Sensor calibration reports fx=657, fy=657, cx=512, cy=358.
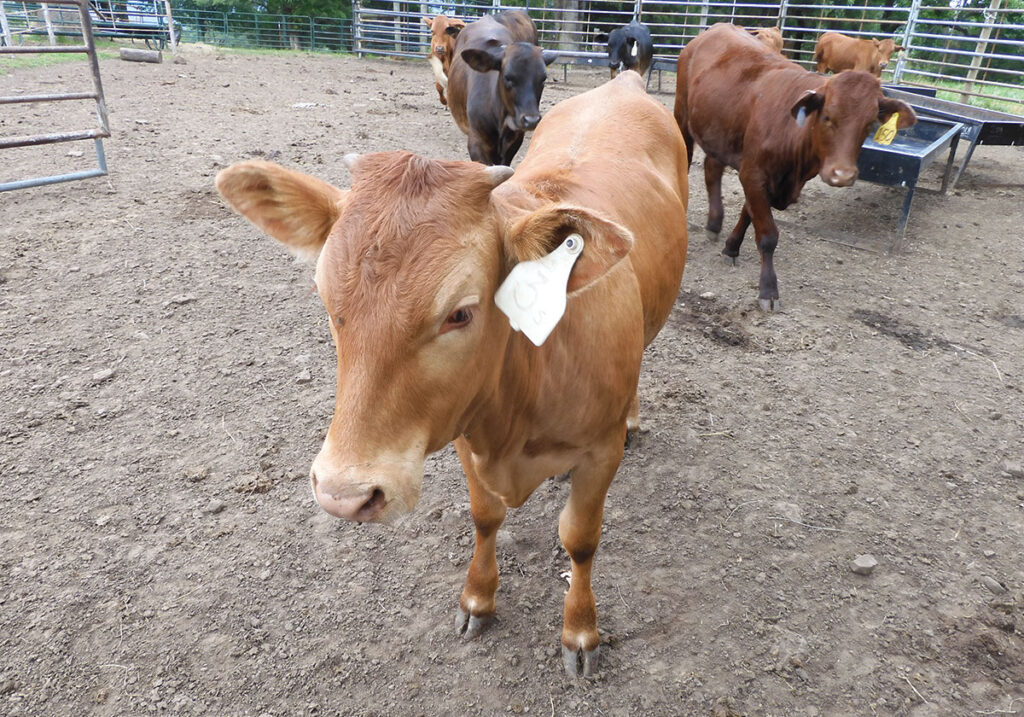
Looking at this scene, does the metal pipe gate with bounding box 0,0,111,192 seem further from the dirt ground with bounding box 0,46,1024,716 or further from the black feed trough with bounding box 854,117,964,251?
the black feed trough with bounding box 854,117,964,251

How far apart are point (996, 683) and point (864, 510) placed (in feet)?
2.86

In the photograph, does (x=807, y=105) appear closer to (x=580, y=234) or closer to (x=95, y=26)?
(x=580, y=234)

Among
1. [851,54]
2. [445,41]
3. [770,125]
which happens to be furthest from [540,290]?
[851,54]

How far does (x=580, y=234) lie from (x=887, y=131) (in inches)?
196

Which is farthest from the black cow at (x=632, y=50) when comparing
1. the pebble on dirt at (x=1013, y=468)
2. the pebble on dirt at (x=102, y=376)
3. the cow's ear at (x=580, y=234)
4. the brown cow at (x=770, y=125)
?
the cow's ear at (x=580, y=234)

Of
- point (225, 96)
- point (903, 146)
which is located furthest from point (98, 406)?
point (225, 96)

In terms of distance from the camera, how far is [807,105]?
16.0ft

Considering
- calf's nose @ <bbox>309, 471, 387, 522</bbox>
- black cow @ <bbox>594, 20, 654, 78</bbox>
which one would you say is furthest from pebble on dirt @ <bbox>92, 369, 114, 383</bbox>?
black cow @ <bbox>594, 20, 654, 78</bbox>

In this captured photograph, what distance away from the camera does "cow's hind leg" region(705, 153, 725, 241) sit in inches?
239

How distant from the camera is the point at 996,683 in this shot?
7.14 feet

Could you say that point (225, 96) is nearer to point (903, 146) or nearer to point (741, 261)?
point (741, 261)

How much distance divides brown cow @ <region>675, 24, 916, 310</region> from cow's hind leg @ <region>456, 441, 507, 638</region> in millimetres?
3289

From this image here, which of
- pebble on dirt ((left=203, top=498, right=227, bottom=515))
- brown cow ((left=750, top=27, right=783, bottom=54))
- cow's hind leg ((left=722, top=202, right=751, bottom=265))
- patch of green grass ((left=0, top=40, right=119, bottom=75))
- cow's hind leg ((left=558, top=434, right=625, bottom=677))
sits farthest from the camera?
patch of green grass ((left=0, top=40, right=119, bottom=75))

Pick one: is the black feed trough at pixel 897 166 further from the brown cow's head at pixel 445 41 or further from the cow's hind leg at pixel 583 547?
the brown cow's head at pixel 445 41
